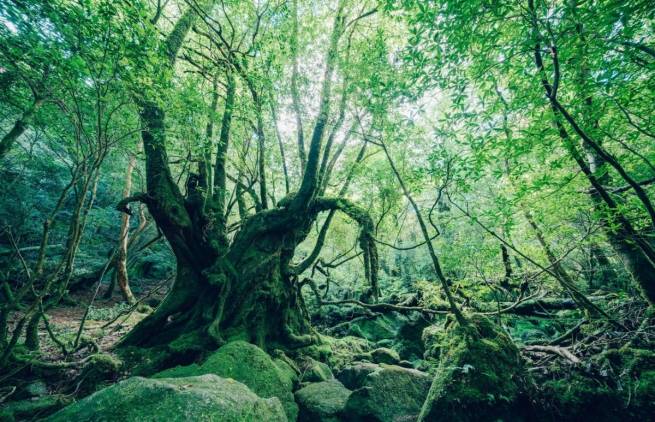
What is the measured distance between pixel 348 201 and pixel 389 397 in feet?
14.4

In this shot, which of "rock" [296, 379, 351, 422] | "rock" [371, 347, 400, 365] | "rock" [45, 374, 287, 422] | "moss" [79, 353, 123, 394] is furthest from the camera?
"rock" [371, 347, 400, 365]

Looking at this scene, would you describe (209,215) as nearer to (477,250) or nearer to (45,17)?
(45,17)

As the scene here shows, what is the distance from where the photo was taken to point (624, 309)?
5.27 meters

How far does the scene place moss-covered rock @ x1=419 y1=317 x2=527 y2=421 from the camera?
3658 millimetres

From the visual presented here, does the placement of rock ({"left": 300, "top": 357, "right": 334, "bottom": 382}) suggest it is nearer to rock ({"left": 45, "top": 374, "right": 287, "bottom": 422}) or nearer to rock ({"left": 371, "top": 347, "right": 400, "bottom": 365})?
rock ({"left": 371, "top": 347, "right": 400, "bottom": 365})

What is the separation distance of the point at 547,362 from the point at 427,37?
5734mm

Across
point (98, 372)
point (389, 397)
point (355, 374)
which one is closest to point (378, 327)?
point (355, 374)

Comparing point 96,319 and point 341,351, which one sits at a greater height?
point 96,319

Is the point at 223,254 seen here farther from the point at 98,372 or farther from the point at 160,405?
the point at 160,405

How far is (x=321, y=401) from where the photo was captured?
15.1 ft

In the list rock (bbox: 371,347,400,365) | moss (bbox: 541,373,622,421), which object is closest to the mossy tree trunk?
rock (bbox: 371,347,400,365)

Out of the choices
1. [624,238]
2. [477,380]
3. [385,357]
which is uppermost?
[624,238]

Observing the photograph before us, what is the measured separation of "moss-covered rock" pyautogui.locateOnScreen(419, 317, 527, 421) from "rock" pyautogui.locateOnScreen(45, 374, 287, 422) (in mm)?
2512

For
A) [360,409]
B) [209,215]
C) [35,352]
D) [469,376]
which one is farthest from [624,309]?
[35,352]
